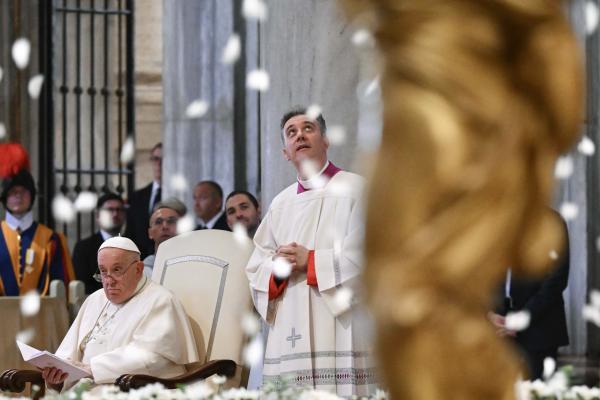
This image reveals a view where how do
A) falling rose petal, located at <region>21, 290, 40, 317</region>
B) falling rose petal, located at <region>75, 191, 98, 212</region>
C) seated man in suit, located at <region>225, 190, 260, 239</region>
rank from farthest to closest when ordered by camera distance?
falling rose petal, located at <region>75, 191, 98, 212</region> < seated man in suit, located at <region>225, 190, 260, 239</region> < falling rose petal, located at <region>21, 290, 40, 317</region>

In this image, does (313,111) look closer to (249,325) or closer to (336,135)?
(336,135)

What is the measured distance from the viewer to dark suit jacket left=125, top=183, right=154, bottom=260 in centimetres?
961

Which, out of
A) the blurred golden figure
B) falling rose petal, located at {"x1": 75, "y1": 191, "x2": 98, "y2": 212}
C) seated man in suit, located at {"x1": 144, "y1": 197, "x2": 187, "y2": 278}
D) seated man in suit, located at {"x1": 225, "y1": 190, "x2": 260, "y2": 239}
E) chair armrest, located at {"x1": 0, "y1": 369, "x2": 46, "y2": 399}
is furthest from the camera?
falling rose petal, located at {"x1": 75, "y1": 191, "x2": 98, "y2": 212}

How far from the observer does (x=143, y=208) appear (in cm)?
1035

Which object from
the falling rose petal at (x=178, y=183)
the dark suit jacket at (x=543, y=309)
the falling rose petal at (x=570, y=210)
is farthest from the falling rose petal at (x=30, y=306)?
the falling rose petal at (x=570, y=210)

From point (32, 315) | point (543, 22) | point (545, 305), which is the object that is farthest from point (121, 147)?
point (543, 22)

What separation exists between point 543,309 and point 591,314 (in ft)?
13.1

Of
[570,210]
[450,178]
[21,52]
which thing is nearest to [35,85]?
[21,52]

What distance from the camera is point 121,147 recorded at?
14844mm

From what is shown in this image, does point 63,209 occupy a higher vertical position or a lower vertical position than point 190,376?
higher

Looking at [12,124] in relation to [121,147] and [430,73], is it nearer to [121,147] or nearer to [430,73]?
[121,147]

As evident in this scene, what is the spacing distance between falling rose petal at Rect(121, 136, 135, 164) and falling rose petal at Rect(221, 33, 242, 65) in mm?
3743

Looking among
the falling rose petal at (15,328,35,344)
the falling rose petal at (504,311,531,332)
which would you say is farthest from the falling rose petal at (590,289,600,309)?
A: the falling rose petal at (15,328,35,344)

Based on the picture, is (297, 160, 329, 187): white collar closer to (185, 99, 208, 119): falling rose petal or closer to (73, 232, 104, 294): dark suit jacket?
(73, 232, 104, 294): dark suit jacket
